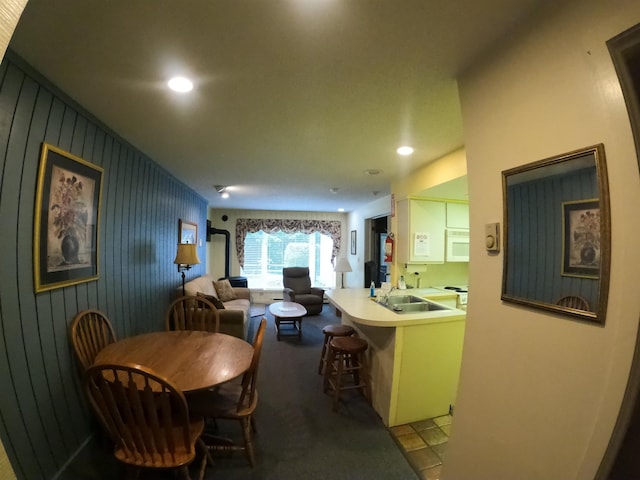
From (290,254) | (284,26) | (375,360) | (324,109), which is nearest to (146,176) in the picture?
(324,109)

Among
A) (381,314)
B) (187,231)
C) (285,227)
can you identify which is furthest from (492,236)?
(285,227)

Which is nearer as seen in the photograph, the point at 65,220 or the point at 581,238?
the point at 581,238

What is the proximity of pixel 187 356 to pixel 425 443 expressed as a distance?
175 centimetres

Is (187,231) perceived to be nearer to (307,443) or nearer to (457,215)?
(307,443)

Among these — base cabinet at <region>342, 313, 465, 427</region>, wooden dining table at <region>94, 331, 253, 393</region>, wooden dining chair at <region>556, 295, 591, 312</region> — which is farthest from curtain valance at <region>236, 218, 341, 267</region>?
wooden dining chair at <region>556, 295, 591, 312</region>

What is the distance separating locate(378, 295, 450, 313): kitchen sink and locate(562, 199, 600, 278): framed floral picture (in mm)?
1517

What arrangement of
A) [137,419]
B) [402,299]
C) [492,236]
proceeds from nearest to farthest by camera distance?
[492,236] → [137,419] → [402,299]

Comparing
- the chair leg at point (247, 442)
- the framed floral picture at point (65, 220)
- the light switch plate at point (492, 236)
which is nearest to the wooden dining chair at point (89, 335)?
the framed floral picture at point (65, 220)

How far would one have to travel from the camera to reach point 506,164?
1.01m

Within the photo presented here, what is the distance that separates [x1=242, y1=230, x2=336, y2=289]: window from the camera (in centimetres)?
662

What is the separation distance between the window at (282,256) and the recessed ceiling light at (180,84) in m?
5.22

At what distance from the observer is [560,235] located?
0.83 meters

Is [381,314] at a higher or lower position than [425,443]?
higher

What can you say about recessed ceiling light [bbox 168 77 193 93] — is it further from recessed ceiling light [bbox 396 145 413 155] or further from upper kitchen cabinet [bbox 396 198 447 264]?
upper kitchen cabinet [bbox 396 198 447 264]
